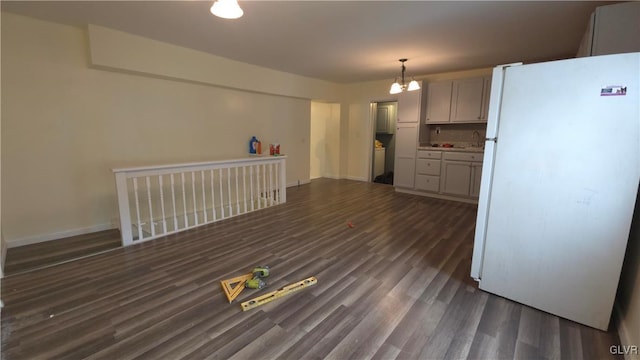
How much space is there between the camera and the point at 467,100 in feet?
17.0

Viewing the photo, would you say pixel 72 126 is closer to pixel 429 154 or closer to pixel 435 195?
pixel 429 154

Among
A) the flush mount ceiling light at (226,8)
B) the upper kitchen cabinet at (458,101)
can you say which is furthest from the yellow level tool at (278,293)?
the upper kitchen cabinet at (458,101)

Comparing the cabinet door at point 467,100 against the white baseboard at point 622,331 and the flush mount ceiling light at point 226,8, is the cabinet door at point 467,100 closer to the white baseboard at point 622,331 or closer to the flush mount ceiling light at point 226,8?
the white baseboard at point 622,331

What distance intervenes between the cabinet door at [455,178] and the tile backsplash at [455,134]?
751mm

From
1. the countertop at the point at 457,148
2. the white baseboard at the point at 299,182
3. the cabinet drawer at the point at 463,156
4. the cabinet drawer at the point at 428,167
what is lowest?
the white baseboard at the point at 299,182

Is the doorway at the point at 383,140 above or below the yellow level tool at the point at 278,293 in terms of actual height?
above

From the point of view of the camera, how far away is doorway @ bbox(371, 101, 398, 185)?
7231 millimetres

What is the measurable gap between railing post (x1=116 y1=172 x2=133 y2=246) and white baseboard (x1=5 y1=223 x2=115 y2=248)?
2.98 feet

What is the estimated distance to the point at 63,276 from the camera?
2.48 meters

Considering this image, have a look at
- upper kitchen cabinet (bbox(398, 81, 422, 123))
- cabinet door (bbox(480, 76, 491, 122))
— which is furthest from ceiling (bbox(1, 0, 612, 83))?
upper kitchen cabinet (bbox(398, 81, 422, 123))

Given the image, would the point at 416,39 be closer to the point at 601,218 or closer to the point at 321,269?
the point at 601,218

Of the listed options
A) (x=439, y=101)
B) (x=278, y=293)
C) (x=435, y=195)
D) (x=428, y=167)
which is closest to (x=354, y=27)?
(x=278, y=293)

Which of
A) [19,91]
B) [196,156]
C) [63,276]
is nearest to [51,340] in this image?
[63,276]

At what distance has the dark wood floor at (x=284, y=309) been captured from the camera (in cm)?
167
